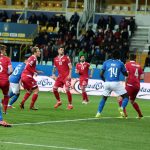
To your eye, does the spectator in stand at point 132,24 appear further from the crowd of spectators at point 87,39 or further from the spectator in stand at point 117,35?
the spectator in stand at point 117,35

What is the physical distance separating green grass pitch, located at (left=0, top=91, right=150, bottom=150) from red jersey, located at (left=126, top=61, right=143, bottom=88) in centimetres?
110

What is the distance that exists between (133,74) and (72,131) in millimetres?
5228

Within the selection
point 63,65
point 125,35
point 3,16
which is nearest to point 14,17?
point 3,16

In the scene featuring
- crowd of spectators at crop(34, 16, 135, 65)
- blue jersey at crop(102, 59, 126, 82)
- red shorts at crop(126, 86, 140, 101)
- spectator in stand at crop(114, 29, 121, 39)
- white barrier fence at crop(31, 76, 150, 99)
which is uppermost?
blue jersey at crop(102, 59, 126, 82)

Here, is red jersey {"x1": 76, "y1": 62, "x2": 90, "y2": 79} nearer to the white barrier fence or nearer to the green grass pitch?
the white barrier fence

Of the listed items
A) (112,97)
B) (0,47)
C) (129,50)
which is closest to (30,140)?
(0,47)

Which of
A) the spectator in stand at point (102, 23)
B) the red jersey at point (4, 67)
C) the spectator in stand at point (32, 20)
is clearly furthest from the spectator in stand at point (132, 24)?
the red jersey at point (4, 67)

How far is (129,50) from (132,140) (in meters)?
29.9

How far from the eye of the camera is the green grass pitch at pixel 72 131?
551 inches

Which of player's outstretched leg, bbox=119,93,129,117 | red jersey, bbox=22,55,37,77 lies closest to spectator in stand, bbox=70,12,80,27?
red jersey, bbox=22,55,37,77

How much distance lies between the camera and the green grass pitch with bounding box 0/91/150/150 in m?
14.0

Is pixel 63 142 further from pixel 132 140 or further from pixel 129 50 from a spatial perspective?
pixel 129 50

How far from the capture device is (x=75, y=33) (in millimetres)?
46469

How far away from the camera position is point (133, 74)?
2123 cm
